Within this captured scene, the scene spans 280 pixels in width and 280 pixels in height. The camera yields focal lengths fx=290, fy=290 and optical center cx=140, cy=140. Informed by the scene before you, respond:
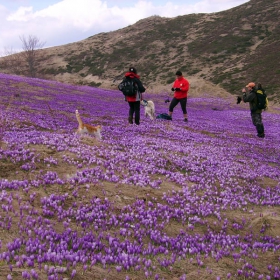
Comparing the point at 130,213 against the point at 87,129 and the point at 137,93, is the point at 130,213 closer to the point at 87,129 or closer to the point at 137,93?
the point at 87,129

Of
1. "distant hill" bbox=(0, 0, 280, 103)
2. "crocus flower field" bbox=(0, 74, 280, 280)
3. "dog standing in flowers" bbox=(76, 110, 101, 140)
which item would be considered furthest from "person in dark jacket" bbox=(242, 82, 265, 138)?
"distant hill" bbox=(0, 0, 280, 103)

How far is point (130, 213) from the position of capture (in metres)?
6.31

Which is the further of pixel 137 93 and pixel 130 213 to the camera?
pixel 137 93

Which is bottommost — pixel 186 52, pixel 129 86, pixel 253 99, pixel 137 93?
pixel 253 99

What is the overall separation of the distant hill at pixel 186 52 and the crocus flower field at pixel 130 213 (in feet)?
166

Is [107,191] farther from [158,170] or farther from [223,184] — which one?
[223,184]

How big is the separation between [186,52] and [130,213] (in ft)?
305

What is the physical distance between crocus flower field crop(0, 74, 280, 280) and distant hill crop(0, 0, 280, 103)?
166 feet

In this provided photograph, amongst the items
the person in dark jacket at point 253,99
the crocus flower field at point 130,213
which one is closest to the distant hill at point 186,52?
the person in dark jacket at point 253,99

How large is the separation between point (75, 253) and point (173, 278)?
1551 millimetres

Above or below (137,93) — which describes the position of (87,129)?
below

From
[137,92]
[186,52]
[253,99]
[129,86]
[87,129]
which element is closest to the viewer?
[87,129]

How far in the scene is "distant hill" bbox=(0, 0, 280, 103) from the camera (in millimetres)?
71750

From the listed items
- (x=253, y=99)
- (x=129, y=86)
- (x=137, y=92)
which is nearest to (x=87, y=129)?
(x=129, y=86)
